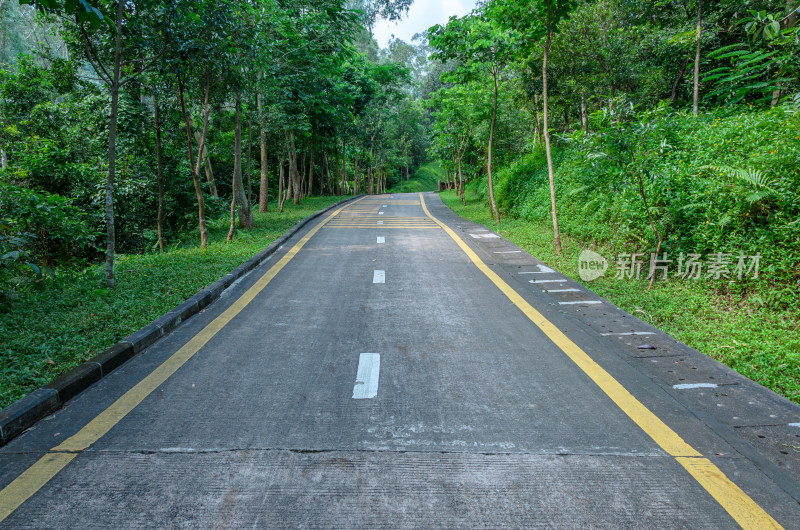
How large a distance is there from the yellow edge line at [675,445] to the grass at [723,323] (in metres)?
1.22

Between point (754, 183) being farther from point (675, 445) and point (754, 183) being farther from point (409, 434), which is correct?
point (409, 434)

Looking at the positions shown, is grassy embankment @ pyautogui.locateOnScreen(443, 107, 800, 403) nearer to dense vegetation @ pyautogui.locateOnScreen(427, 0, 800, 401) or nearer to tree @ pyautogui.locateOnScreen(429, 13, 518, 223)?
dense vegetation @ pyautogui.locateOnScreen(427, 0, 800, 401)

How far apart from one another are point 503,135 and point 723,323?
17.8m

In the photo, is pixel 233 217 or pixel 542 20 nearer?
pixel 542 20

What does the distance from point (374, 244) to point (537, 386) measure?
7764 mm

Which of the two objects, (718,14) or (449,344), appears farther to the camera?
(718,14)

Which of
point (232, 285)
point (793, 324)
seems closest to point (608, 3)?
point (793, 324)

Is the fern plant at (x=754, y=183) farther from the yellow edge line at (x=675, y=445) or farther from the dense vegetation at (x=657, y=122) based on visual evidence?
the yellow edge line at (x=675, y=445)

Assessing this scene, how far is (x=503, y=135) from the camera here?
71.2 ft

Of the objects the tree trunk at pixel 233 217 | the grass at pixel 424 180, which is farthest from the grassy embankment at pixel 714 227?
the grass at pixel 424 180

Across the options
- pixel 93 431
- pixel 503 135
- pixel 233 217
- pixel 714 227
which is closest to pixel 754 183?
pixel 714 227

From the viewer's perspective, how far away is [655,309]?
5703 millimetres

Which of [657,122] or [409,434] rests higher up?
[657,122]

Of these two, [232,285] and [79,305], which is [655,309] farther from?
[79,305]
